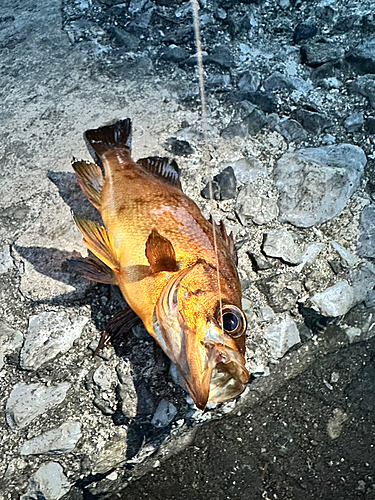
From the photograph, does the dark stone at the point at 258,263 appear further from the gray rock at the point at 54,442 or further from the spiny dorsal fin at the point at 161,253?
the gray rock at the point at 54,442

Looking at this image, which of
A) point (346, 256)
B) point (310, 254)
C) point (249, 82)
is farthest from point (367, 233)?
point (249, 82)

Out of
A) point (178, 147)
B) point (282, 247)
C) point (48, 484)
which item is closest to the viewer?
point (48, 484)

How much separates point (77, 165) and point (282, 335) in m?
1.31

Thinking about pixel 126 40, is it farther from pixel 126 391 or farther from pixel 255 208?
pixel 126 391

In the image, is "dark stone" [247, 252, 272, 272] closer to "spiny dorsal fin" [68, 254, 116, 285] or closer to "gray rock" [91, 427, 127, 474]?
"spiny dorsal fin" [68, 254, 116, 285]

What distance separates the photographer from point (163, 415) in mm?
2508

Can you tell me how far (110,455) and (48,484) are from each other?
278mm

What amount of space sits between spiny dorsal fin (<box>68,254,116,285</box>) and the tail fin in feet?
2.09

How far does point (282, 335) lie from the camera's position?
273 cm

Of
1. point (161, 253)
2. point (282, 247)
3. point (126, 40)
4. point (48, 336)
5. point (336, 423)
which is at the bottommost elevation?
point (336, 423)

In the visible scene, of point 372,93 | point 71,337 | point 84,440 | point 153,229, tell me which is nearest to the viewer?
point 153,229

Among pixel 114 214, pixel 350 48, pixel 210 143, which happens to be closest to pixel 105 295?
pixel 114 214

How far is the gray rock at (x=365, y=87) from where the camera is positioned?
3.59 metres

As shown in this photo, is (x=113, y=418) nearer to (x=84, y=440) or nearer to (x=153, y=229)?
(x=84, y=440)
